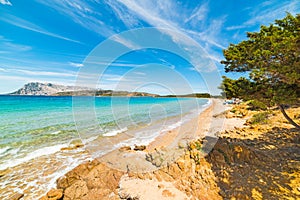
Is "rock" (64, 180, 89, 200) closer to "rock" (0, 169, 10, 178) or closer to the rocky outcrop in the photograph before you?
the rocky outcrop

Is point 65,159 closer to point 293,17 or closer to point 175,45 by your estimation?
point 175,45

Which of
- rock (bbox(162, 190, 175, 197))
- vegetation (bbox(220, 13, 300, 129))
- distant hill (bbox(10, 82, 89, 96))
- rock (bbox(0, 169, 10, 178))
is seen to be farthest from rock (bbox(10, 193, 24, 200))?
distant hill (bbox(10, 82, 89, 96))

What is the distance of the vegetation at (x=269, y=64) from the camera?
4129mm

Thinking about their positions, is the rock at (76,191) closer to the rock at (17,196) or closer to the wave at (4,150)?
the rock at (17,196)

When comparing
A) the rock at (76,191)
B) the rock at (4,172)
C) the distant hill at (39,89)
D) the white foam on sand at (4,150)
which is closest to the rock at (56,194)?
the rock at (76,191)

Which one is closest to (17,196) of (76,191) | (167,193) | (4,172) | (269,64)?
(76,191)

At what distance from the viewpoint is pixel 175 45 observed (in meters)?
10.8

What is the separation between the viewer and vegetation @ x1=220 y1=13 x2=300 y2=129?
413 centimetres

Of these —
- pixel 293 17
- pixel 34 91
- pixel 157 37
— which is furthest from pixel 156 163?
pixel 34 91

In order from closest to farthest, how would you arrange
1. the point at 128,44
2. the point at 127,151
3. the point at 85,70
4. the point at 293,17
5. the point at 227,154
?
the point at 293,17, the point at 227,154, the point at 127,151, the point at 85,70, the point at 128,44

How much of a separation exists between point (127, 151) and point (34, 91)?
618 feet

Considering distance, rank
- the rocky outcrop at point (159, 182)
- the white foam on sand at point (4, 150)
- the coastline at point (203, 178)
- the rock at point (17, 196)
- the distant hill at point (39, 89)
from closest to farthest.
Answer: the coastline at point (203, 178) → the rocky outcrop at point (159, 182) → the rock at point (17, 196) → the white foam on sand at point (4, 150) → the distant hill at point (39, 89)

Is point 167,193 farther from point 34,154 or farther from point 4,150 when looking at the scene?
point 4,150

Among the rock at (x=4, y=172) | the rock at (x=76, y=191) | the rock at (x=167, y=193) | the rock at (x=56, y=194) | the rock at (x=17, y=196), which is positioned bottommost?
the rock at (x=4, y=172)
